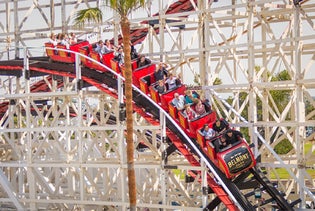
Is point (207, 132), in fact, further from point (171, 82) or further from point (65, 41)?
point (65, 41)

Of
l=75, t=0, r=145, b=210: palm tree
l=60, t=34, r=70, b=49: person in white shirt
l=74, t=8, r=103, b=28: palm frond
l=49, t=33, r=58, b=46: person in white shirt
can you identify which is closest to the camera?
l=75, t=0, r=145, b=210: palm tree

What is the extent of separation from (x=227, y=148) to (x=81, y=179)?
5318 mm

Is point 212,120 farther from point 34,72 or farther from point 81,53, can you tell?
point 34,72

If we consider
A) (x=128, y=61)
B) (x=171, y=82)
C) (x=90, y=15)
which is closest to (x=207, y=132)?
(x=171, y=82)

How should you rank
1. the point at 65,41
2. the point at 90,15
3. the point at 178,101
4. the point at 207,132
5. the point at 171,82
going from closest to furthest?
1. the point at 207,132
2. the point at 90,15
3. the point at 178,101
4. the point at 171,82
5. the point at 65,41

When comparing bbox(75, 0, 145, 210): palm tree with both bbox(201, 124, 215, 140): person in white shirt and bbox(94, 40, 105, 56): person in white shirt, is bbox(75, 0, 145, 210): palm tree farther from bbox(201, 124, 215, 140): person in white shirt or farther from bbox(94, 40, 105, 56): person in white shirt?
bbox(94, 40, 105, 56): person in white shirt

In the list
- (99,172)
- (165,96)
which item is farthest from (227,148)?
(99,172)

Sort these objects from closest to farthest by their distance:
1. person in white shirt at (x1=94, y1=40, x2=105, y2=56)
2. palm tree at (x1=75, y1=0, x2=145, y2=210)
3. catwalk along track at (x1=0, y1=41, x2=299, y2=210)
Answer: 1. palm tree at (x1=75, y1=0, x2=145, y2=210)
2. catwalk along track at (x1=0, y1=41, x2=299, y2=210)
3. person in white shirt at (x1=94, y1=40, x2=105, y2=56)

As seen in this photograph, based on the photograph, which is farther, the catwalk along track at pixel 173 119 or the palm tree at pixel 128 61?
the catwalk along track at pixel 173 119

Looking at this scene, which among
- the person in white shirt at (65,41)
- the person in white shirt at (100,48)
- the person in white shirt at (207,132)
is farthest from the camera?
the person in white shirt at (65,41)

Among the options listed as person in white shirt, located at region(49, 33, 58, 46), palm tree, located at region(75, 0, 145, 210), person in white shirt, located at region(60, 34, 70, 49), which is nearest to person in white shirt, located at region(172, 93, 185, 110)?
palm tree, located at region(75, 0, 145, 210)

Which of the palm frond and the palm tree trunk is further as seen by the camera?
the palm frond

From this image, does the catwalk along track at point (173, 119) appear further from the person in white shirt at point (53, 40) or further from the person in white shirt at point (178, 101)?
the person in white shirt at point (53, 40)

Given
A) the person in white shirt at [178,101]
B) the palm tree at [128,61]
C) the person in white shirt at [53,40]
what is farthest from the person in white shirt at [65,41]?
the palm tree at [128,61]
